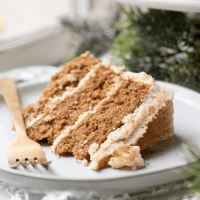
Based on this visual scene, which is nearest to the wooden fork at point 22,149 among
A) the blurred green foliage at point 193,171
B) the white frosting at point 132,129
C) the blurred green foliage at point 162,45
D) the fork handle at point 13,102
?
the fork handle at point 13,102

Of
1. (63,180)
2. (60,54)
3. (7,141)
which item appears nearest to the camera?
(63,180)

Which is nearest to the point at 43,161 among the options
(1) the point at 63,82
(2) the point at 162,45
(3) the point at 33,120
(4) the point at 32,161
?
(4) the point at 32,161

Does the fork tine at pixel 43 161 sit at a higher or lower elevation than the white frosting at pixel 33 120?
higher

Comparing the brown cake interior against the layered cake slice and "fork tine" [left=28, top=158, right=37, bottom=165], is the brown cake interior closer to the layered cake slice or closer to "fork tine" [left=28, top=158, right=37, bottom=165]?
the layered cake slice

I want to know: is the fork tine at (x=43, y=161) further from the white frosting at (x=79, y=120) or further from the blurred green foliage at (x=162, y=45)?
the blurred green foliage at (x=162, y=45)

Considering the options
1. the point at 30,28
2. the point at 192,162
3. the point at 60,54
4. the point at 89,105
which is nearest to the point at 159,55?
the point at 89,105

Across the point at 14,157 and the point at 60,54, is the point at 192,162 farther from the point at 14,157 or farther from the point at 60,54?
the point at 60,54

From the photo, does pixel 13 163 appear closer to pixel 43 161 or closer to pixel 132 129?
pixel 43 161
